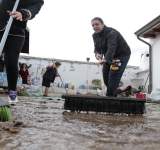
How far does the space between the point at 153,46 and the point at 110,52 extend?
13.5 metres

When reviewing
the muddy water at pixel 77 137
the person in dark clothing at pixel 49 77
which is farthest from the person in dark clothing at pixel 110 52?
the person in dark clothing at pixel 49 77

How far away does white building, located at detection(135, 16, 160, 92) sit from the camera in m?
18.3

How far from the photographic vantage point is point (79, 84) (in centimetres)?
2798

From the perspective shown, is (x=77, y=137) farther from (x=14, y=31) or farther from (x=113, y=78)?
(x=113, y=78)

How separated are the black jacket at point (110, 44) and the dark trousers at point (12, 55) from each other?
169 centimetres

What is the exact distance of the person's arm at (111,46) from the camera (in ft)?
20.9

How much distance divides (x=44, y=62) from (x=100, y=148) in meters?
24.9

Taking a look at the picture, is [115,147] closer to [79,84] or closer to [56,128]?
[56,128]

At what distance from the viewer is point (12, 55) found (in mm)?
5047

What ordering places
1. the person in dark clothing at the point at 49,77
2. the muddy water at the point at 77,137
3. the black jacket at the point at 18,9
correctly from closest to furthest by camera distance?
the muddy water at the point at 77,137
the black jacket at the point at 18,9
the person in dark clothing at the point at 49,77

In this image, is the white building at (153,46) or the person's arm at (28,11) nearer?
the person's arm at (28,11)

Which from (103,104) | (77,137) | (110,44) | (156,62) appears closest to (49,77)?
(156,62)

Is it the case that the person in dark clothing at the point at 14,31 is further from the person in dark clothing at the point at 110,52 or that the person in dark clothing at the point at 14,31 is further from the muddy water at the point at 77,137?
the person in dark clothing at the point at 110,52

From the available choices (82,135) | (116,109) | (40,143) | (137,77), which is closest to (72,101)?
(116,109)
